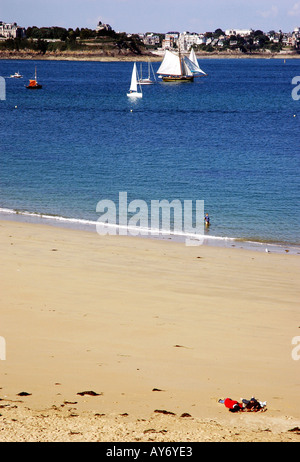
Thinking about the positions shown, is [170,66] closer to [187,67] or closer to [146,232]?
[187,67]

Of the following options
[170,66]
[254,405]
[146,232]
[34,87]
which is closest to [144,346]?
[254,405]

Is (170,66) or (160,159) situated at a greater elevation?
(170,66)

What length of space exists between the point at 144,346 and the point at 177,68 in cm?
14565

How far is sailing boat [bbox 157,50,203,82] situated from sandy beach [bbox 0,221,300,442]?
135533 mm

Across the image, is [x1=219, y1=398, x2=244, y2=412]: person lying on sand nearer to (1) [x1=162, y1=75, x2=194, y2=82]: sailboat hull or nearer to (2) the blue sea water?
(2) the blue sea water

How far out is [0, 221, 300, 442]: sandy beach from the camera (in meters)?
8.76

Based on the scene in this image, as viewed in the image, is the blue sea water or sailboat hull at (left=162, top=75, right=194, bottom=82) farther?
sailboat hull at (left=162, top=75, right=194, bottom=82)

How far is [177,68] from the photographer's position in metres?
151

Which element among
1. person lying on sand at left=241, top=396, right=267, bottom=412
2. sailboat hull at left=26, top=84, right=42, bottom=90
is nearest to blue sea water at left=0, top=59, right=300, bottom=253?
person lying on sand at left=241, top=396, right=267, bottom=412

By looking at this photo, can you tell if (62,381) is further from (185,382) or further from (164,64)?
(164,64)

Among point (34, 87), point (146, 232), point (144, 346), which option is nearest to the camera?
point (144, 346)

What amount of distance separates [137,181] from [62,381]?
1099 inches

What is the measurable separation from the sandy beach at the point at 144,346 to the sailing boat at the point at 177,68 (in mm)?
135533

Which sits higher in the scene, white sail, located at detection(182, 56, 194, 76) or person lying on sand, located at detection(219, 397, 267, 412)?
white sail, located at detection(182, 56, 194, 76)
